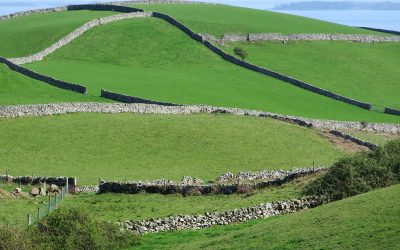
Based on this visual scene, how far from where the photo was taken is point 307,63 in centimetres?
11562

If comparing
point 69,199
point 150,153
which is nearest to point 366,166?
point 69,199

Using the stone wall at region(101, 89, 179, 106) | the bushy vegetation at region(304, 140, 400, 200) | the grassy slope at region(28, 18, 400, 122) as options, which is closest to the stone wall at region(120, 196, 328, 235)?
the bushy vegetation at region(304, 140, 400, 200)

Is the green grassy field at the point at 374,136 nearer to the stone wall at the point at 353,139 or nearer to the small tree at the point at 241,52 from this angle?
the stone wall at the point at 353,139

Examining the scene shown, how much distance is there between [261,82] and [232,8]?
4222 cm

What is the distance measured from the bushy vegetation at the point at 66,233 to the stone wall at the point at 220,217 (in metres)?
3.39

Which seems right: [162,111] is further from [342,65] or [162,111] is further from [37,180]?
[342,65]

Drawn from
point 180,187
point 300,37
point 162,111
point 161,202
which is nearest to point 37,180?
point 180,187

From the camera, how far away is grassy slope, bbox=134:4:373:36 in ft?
408

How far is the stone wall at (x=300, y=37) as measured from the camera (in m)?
120

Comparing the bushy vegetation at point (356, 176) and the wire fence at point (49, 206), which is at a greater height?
the bushy vegetation at point (356, 176)

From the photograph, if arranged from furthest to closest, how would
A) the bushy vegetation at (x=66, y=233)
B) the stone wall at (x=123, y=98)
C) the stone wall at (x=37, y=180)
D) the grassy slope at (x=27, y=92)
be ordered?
the stone wall at (x=123, y=98) → the grassy slope at (x=27, y=92) → the stone wall at (x=37, y=180) → the bushy vegetation at (x=66, y=233)

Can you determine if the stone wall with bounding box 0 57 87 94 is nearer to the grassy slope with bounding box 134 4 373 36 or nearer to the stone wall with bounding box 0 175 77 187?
the grassy slope with bounding box 134 4 373 36

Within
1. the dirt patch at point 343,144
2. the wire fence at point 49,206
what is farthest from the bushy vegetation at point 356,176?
the dirt patch at point 343,144

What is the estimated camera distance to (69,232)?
41.2 meters
